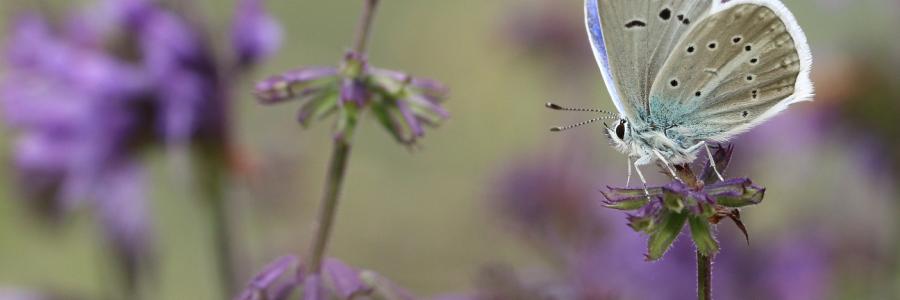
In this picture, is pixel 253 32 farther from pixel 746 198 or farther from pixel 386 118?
pixel 746 198

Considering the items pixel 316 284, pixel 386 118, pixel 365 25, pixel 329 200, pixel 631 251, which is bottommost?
pixel 631 251

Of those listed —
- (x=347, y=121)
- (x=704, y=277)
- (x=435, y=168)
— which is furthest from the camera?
(x=435, y=168)

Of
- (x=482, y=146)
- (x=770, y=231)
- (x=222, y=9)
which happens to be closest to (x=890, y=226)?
(x=770, y=231)

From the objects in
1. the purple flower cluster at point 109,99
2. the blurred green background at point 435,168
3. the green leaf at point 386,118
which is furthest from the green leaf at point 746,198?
the blurred green background at point 435,168

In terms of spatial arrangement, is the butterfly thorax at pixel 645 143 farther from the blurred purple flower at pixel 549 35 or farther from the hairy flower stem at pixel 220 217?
the blurred purple flower at pixel 549 35

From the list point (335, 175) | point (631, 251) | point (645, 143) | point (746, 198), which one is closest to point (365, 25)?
point (335, 175)

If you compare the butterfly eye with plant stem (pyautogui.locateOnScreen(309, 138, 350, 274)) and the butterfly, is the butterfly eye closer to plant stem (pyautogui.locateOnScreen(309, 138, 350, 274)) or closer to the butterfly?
the butterfly
